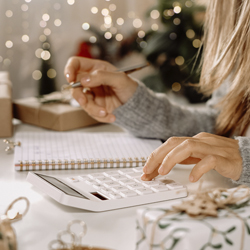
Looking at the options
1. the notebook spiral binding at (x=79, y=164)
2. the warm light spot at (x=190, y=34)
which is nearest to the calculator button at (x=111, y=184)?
the notebook spiral binding at (x=79, y=164)

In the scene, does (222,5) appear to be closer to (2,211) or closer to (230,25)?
(230,25)

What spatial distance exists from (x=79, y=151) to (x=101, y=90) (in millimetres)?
214

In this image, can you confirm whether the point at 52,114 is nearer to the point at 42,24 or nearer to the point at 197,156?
the point at 197,156

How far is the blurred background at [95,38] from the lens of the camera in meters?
1.70

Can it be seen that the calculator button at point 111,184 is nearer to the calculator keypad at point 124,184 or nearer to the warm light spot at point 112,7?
the calculator keypad at point 124,184

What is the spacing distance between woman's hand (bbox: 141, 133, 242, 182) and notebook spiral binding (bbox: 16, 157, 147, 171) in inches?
4.5

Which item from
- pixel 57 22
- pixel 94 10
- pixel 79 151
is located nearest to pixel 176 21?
pixel 94 10

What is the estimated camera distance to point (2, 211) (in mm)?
465

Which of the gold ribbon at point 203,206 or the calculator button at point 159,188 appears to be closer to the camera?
the gold ribbon at point 203,206

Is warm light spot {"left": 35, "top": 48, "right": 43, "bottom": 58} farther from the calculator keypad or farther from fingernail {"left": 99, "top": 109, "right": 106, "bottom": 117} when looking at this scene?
the calculator keypad

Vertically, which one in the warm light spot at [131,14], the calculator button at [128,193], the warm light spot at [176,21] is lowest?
the calculator button at [128,193]

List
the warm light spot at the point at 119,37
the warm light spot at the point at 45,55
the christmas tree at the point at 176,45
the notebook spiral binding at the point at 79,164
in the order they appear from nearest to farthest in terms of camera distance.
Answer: the notebook spiral binding at the point at 79,164 → the christmas tree at the point at 176,45 → the warm light spot at the point at 45,55 → the warm light spot at the point at 119,37

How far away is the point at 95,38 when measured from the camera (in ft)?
6.71

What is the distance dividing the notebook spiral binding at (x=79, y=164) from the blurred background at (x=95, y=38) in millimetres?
1098
